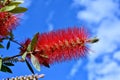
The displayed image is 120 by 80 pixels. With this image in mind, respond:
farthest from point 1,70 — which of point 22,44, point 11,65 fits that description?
point 22,44

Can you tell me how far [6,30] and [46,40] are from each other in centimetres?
26

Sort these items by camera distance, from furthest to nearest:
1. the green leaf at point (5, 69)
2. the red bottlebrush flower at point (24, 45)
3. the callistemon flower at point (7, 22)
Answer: the green leaf at point (5, 69) → the red bottlebrush flower at point (24, 45) → the callistemon flower at point (7, 22)

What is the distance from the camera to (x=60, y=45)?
8.38 feet

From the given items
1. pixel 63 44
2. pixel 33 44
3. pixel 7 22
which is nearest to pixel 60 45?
pixel 63 44

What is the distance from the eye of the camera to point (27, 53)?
2.57 metres

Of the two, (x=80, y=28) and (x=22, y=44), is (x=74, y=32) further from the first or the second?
(x=22, y=44)

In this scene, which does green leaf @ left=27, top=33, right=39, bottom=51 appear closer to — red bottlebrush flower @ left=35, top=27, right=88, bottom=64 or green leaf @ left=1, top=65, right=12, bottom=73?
red bottlebrush flower @ left=35, top=27, right=88, bottom=64

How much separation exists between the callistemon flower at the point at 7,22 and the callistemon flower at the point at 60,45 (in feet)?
0.49

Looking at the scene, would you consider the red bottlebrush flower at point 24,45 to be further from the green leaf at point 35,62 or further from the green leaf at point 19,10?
the green leaf at point 19,10

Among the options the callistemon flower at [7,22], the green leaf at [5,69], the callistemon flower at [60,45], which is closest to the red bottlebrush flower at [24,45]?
the callistemon flower at [60,45]

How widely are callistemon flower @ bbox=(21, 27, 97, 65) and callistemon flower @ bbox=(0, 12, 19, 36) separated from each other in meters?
0.15

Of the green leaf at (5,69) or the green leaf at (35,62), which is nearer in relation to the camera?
the green leaf at (35,62)

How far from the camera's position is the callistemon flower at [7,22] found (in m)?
2.47

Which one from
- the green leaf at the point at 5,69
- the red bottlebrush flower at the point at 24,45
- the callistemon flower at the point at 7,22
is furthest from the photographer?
the green leaf at the point at 5,69
